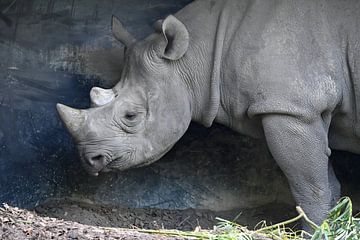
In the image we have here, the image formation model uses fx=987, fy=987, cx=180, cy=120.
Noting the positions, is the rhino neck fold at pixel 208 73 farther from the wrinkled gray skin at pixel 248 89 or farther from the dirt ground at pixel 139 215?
the dirt ground at pixel 139 215

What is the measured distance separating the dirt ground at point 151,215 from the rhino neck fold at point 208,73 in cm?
87

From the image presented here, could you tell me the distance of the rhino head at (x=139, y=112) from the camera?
18.1 ft

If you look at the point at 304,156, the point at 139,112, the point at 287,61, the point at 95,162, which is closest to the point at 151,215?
the point at 95,162

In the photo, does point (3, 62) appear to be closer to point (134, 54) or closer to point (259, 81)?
point (134, 54)

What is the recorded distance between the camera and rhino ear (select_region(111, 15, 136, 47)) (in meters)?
5.92

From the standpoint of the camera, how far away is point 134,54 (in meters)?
5.69

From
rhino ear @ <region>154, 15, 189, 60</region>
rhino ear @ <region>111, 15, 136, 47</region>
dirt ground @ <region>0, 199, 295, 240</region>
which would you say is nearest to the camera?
rhino ear @ <region>154, 15, 189, 60</region>

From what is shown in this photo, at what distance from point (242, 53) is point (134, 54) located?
641 millimetres

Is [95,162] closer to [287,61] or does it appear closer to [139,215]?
[139,215]

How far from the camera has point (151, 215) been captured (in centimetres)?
646

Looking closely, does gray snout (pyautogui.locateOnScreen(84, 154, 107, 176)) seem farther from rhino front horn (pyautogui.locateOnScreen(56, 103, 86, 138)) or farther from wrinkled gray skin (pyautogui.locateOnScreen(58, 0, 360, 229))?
rhino front horn (pyautogui.locateOnScreen(56, 103, 86, 138))

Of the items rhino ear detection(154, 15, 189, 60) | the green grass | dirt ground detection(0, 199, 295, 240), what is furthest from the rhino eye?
the green grass

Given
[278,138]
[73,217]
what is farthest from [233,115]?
[73,217]

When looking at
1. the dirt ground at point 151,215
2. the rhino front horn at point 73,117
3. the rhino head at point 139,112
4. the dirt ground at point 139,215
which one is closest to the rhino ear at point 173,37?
the rhino head at point 139,112
